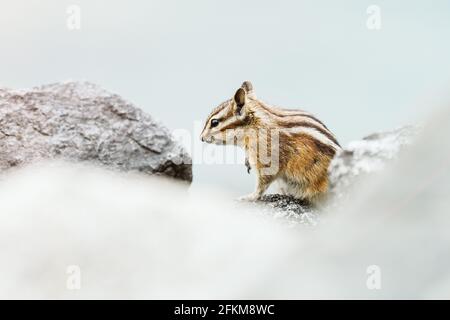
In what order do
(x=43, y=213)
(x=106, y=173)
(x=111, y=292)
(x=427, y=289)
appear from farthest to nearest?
(x=106, y=173) < (x=43, y=213) < (x=111, y=292) < (x=427, y=289)

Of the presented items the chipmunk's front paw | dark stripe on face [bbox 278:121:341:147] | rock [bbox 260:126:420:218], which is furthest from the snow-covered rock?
the chipmunk's front paw

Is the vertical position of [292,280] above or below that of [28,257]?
below

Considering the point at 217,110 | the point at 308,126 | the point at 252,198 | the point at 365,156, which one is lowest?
the point at 365,156

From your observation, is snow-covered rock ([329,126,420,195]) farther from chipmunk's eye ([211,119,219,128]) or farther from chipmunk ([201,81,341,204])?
chipmunk's eye ([211,119,219,128])

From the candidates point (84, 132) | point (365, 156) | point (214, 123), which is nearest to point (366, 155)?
point (365, 156)

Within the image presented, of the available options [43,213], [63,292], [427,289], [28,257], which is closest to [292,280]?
[427,289]

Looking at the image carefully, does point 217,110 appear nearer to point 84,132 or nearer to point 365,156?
point 84,132
